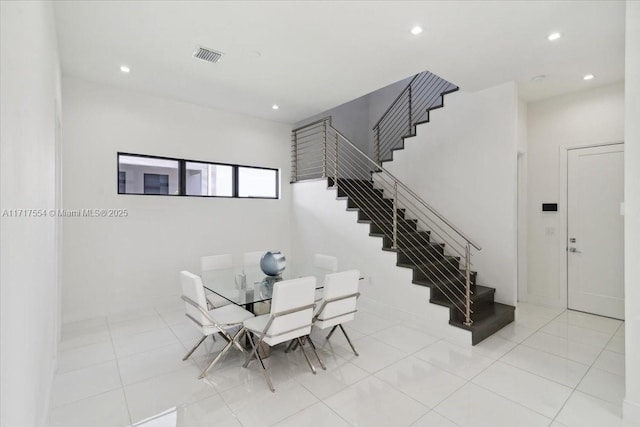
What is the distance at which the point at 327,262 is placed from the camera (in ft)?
13.3

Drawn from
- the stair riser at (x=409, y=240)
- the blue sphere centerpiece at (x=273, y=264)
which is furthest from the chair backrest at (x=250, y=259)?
the stair riser at (x=409, y=240)

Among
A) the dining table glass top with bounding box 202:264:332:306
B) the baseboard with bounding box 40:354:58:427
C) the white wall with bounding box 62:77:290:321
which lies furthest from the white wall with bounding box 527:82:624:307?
the baseboard with bounding box 40:354:58:427

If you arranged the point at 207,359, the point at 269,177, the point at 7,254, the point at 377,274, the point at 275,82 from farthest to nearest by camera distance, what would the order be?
the point at 269,177 → the point at 377,274 → the point at 275,82 → the point at 207,359 → the point at 7,254

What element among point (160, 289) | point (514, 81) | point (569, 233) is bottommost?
point (160, 289)

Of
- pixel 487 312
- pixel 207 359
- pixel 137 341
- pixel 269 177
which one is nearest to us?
pixel 207 359

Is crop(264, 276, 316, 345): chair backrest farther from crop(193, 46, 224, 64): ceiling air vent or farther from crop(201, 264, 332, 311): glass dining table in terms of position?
crop(193, 46, 224, 64): ceiling air vent

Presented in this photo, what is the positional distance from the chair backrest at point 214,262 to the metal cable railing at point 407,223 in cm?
214

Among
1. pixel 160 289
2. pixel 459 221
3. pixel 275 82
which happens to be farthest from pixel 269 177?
pixel 459 221

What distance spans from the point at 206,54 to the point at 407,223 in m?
3.72

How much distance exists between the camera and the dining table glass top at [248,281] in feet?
9.35

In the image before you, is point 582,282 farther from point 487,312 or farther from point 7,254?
point 7,254

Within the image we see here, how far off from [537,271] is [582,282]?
0.54 metres

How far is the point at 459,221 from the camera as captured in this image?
4648 mm

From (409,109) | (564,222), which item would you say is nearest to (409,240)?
(564,222)
